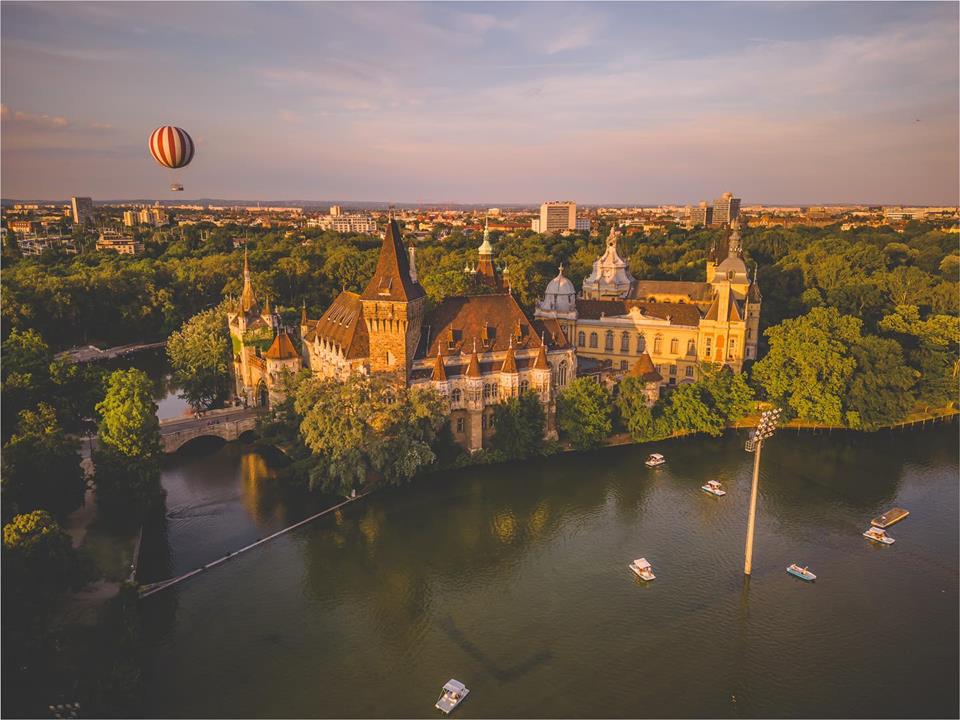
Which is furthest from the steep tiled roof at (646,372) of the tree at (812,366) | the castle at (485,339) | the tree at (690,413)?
the tree at (812,366)

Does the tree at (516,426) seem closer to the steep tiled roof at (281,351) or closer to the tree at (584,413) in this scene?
the tree at (584,413)

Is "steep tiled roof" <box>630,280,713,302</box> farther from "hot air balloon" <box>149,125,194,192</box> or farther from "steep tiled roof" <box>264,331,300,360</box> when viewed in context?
"hot air balloon" <box>149,125,194,192</box>

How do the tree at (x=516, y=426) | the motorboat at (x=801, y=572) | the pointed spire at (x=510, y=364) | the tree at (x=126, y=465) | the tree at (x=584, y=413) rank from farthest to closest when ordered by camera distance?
the tree at (x=584, y=413)
the pointed spire at (x=510, y=364)
the tree at (x=516, y=426)
the tree at (x=126, y=465)
the motorboat at (x=801, y=572)

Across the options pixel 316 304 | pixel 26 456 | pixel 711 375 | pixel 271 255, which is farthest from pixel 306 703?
pixel 271 255

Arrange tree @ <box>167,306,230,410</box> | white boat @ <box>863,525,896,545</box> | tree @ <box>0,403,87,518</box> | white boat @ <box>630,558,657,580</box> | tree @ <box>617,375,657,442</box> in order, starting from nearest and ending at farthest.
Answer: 1. tree @ <box>0,403,87,518</box>
2. white boat @ <box>630,558,657,580</box>
3. white boat @ <box>863,525,896,545</box>
4. tree @ <box>617,375,657,442</box>
5. tree @ <box>167,306,230,410</box>

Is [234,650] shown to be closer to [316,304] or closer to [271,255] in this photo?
[316,304]

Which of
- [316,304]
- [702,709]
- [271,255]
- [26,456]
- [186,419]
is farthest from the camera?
[271,255]

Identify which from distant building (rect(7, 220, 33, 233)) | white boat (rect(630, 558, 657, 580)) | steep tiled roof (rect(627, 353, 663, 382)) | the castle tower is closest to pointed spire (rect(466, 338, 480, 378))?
the castle tower
